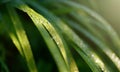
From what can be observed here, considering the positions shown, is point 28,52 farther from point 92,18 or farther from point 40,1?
point 92,18

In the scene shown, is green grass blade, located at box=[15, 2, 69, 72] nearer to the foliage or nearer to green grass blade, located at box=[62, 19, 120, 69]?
the foliage

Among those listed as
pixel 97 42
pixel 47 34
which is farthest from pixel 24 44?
pixel 97 42

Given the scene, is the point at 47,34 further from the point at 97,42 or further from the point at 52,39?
the point at 97,42

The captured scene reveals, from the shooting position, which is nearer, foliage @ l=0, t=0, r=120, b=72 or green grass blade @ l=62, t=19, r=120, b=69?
foliage @ l=0, t=0, r=120, b=72

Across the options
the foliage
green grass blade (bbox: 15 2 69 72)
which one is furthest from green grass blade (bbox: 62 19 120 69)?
green grass blade (bbox: 15 2 69 72)

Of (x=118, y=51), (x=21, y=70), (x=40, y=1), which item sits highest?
(x=40, y=1)

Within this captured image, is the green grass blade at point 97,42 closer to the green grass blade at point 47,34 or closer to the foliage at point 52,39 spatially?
the foliage at point 52,39

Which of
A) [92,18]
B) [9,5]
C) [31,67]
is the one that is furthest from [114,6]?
[31,67]

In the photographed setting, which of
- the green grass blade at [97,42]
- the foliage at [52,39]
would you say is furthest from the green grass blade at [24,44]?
the green grass blade at [97,42]

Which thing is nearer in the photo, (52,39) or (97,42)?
(52,39)
